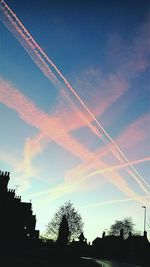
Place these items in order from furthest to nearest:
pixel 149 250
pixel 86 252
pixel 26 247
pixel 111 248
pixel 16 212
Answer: pixel 111 248 < pixel 86 252 < pixel 149 250 < pixel 16 212 < pixel 26 247

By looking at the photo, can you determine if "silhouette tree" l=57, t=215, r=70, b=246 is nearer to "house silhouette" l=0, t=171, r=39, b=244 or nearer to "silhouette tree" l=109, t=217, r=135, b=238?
"house silhouette" l=0, t=171, r=39, b=244

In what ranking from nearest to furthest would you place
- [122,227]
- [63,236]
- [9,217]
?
[9,217] → [63,236] → [122,227]

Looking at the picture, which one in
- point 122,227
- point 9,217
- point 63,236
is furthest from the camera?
point 122,227

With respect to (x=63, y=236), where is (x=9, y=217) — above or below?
above

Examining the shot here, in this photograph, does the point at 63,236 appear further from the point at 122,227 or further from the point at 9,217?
the point at 122,227

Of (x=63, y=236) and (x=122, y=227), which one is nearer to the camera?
(x=63, y=236)

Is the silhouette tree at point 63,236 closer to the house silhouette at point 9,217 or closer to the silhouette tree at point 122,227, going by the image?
the house silhouette at point 9,217

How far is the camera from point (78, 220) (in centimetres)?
9938

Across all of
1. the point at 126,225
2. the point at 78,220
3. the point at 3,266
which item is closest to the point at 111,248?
the point at 78,220

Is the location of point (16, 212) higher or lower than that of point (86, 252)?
higher

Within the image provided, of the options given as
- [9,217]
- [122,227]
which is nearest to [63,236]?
[9,217]

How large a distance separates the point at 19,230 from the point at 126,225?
117m

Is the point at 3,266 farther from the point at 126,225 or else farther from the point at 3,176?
the point at 126,225

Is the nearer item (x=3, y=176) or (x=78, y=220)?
(x=3, y=176)
